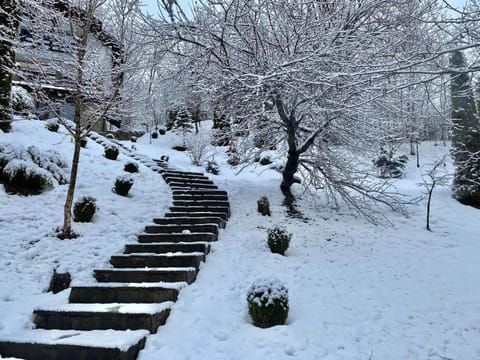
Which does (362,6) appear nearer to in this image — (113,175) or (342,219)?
(342,219)

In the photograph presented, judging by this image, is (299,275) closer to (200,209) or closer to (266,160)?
(200,209)

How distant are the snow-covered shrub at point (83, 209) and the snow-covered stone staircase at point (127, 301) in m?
0.99

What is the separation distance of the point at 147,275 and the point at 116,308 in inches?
34.5

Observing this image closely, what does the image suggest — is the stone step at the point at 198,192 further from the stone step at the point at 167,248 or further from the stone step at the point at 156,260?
the stone step at the point at 156,260

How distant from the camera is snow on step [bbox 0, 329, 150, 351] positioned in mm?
3012

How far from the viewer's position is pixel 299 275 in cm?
500

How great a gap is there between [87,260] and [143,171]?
16.0 ft

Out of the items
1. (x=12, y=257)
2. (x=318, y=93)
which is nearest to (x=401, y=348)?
(x=318, y=93)

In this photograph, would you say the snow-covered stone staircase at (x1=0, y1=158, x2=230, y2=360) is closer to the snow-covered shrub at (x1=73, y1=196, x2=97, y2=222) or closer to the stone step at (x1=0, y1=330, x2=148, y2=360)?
the stone step at (x1=0, y1=330, x2=148, y2=360)

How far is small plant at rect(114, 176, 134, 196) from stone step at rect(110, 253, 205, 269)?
8.58 ft

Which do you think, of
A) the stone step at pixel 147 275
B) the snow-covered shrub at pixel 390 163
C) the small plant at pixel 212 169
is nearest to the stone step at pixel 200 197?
the stone step at pixel 147 275

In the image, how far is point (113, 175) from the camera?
8484 millimetres

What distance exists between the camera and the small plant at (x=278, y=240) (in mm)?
5508

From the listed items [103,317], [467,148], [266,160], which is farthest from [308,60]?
[266,160]
